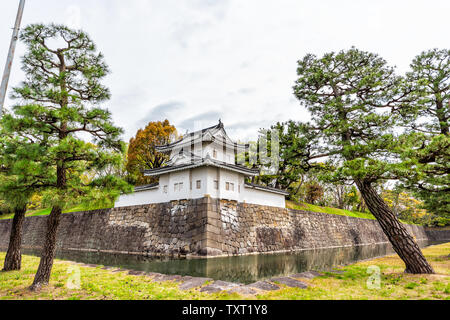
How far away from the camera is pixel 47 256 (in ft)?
15.3

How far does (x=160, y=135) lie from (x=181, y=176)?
7937 millimetres

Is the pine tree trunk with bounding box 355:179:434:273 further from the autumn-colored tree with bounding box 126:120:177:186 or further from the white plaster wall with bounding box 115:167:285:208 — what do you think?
the autumn-colored tree with bounding box 126:120:177:186

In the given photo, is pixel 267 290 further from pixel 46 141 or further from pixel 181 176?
pixel 181 176

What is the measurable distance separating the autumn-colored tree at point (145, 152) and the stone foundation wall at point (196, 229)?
4.09m

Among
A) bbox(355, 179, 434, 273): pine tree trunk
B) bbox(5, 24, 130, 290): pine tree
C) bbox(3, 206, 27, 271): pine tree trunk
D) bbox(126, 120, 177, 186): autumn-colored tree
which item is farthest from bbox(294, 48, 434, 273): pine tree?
bbox(126, 120, 177, 186): autumn-colored tree

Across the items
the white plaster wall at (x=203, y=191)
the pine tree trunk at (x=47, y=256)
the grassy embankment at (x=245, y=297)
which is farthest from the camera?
the white plaster wall at (x=203, y=191)

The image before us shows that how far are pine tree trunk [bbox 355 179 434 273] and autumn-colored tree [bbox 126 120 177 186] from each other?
16077 mm

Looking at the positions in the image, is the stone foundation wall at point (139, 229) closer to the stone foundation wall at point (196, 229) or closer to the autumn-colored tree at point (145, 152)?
the stone foundation wall at point (196, 229)

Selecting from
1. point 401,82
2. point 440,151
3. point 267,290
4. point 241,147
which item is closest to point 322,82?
point 401,82

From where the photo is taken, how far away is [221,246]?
11.3 m

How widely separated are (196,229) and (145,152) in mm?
10320

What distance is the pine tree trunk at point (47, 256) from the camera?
4520 mm

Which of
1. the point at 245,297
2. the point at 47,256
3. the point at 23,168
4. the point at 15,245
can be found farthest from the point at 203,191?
the point at 23,168

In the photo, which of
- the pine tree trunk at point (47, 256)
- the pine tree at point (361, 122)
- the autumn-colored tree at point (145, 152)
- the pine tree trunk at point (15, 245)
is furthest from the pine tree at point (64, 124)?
the autumn-colored tree at point (145, 152)
